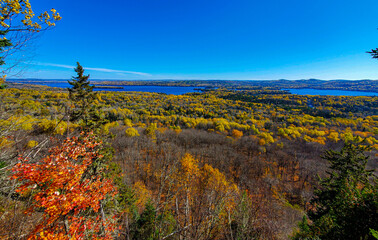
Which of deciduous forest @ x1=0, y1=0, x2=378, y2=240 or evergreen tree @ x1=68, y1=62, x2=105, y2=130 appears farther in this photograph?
evergreen tree @ x1=68, y1=62, x2=105, y2=130

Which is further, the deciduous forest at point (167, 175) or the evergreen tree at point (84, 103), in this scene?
the evergreen tree at point (84, 103)

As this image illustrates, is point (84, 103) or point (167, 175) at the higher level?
point (84, 103)

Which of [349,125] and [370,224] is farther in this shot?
[349,125]

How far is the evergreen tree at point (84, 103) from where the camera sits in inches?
474

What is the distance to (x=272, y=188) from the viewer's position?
3005 centimetres

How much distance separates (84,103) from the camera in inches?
485

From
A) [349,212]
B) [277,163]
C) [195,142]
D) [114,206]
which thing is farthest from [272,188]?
[114,206]

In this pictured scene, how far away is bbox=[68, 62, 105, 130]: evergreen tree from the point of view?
474 inches

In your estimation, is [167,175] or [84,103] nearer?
[167,175]

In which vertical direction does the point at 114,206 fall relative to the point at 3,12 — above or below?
below

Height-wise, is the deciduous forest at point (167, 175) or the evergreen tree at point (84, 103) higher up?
the evergreen tree at point (84, 103)

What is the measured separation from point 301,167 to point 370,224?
40298mm

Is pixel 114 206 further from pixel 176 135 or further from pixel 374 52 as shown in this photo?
pixel 176 135

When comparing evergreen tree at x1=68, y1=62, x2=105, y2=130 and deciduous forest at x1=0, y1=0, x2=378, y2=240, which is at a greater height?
evergreen tree at x1=68, y1=62, x2=105, y2=130
